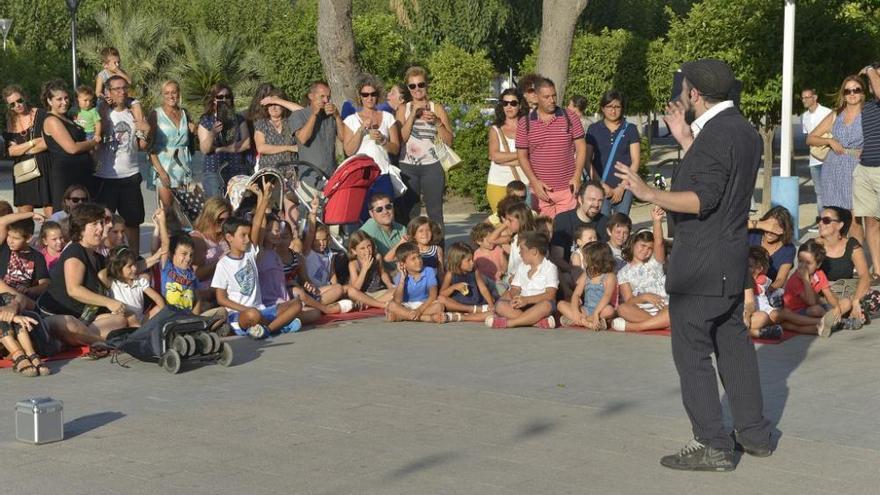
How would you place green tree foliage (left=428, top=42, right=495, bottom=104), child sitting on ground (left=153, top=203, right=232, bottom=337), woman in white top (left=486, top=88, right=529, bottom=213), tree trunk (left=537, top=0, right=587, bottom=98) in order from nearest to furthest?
child sitting on ground (left=153, top=203, right=232, bottom=337), woman in white top (left=486, top=88, right=529, bottom=213), tree trunk (left=537, top=0, right=587, bottom=98), green tree foliage (left=428, top=42, right=495, bottom=104)

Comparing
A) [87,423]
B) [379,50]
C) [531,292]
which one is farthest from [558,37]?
[379,50]

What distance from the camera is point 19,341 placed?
8789 mm

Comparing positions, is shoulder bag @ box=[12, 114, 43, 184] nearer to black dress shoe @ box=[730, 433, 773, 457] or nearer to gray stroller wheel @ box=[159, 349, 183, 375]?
gray stroller wheel @ box=[159, 349, 183, 375]

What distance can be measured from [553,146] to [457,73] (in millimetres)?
24086

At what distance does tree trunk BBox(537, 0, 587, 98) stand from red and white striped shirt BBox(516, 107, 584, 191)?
7.44 meters

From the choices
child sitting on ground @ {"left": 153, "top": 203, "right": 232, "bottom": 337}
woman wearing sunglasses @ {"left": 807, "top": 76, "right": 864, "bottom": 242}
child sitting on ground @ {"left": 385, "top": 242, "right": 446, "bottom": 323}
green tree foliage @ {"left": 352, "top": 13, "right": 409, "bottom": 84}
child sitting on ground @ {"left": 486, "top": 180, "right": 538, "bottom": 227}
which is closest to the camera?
child sitting on ground @ {"left": 153, "top": 203, "right": 232, "bottom": 337}

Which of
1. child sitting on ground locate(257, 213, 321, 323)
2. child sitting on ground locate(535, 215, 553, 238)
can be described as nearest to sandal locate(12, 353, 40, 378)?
child sitting on ground locate(257, 213, 321, 323)

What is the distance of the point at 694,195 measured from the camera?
6.19 meters

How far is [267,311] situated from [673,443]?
4365 mm

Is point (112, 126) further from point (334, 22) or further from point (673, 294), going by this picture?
point (334, 22)

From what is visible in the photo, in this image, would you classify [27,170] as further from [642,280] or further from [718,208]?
[718,208]

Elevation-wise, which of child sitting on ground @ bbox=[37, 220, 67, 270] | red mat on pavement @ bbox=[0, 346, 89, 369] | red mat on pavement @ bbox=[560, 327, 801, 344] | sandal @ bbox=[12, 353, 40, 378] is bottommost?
red mat on pavement @ bbox=[560, 327, 801, 344]

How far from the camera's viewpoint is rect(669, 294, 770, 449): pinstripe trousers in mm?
6395

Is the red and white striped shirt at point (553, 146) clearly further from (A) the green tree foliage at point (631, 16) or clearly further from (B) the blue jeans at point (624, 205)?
(A) the green tree foliage at point (631, 16)
